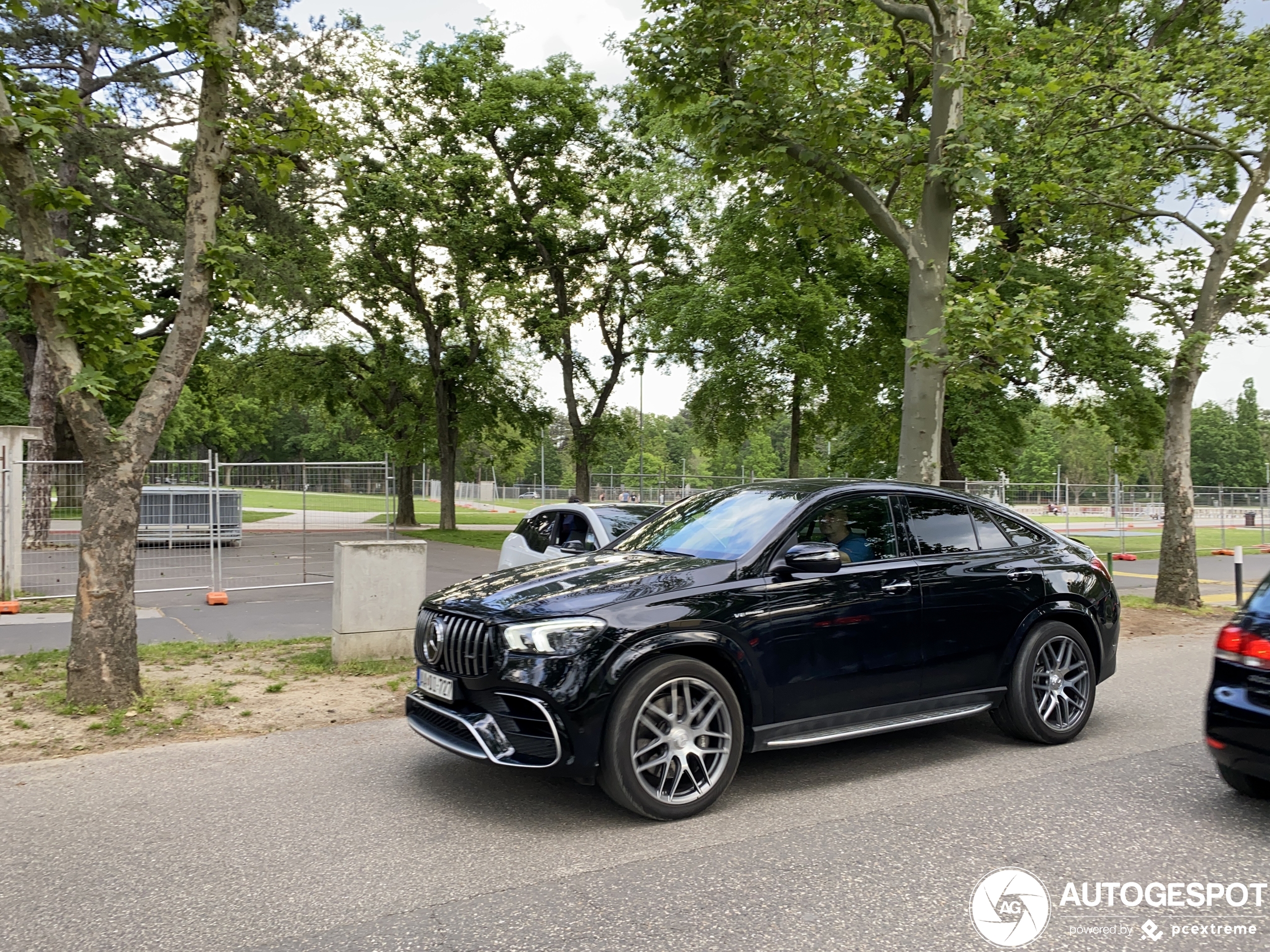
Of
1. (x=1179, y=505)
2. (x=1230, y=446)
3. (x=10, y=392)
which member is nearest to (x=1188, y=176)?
(x=1179, y=505)

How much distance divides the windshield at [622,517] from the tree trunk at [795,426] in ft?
47.8

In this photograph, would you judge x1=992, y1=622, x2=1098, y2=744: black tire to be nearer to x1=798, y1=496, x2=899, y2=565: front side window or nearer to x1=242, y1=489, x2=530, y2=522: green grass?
x1=798, y1=496, x2=899, y2=565: front side window

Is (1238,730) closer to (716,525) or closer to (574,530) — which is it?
(716,525)

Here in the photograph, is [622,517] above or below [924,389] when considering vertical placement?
below

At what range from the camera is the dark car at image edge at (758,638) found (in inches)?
176

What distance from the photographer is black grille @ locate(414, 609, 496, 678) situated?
4625mm

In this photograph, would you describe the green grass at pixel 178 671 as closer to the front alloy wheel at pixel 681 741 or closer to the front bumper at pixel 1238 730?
the front alloy wheel at pixel 681 741

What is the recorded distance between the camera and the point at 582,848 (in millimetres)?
4227

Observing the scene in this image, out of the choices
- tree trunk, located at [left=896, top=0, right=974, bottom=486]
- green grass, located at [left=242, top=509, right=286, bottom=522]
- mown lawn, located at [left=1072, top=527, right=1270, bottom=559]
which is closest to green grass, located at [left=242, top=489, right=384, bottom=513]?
green grass, located at [left=242, top=509, right=286, bottom=522]

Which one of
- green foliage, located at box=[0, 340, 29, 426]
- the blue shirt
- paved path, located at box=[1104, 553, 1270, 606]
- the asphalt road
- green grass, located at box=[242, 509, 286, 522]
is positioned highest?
green foliage, located at box=[0, 340, 29, 426]

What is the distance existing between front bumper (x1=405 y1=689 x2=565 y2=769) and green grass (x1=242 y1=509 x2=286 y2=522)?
1047cm

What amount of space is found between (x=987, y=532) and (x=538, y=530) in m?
5.76

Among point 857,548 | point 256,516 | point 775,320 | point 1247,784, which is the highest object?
point 775,320

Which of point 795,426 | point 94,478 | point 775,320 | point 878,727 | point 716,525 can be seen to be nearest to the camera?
point 878,727
